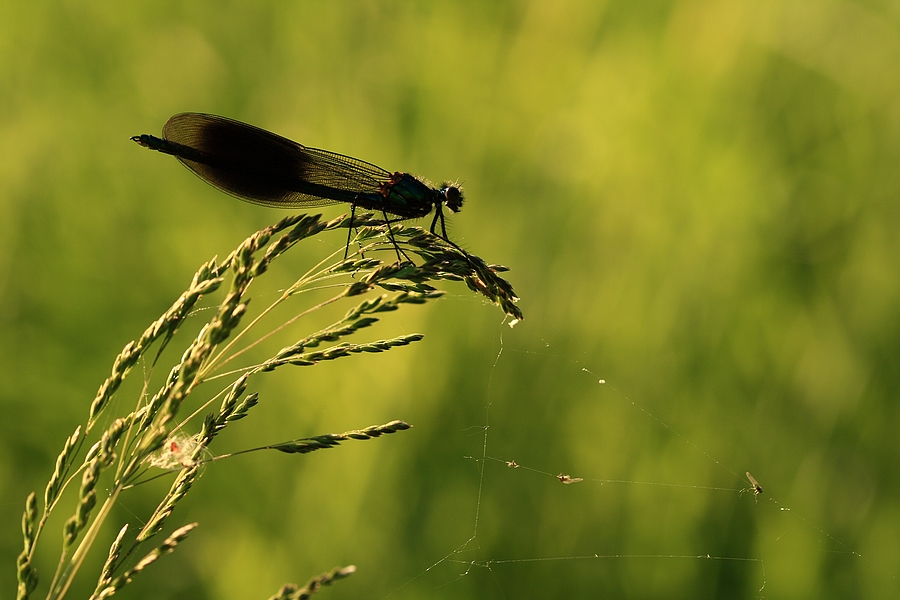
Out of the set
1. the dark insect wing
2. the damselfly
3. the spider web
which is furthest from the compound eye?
the spider web

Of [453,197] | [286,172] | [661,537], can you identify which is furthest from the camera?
[286,172]

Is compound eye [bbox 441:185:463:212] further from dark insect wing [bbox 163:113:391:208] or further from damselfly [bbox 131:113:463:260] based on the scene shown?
dark insect wing [bbox 163:113:391:208]

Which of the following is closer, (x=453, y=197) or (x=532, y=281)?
(x=453, y=197)

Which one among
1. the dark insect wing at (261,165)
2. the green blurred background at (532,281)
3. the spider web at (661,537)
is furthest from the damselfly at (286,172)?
the spider web at (661,537)

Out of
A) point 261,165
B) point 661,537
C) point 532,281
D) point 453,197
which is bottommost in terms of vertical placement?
point 661,537

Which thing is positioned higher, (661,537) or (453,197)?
(453,197)

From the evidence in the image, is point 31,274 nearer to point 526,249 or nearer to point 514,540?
point 526,249

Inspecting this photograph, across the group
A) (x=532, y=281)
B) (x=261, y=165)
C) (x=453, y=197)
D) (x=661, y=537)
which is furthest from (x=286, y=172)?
(x=661, y=537)

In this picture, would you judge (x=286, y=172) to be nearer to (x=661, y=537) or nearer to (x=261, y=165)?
(x=261, y=165)
